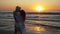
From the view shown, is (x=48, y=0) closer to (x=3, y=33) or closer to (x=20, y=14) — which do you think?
(x=3, y=33)

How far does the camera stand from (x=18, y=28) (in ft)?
22.5

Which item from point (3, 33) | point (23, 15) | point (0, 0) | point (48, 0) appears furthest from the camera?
point (48, 0)

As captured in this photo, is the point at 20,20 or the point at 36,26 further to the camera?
the point at 36,26

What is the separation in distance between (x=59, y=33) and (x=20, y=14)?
3828 millimetres

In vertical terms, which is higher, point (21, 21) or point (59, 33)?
point (21, 21)

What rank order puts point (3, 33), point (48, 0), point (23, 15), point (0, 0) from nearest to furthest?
point (23, 15) → point (3, 33) → point (0, 0) → point (48, 0)

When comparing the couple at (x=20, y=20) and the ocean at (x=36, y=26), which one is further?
the ocean at (x=36, y=26)

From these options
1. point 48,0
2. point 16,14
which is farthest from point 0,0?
point 16,14

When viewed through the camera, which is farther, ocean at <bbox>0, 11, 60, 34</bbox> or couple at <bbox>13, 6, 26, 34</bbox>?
ocean at <bbox>0, 11, 60, 34</bbox>

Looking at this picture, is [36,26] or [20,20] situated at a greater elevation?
[20,20]

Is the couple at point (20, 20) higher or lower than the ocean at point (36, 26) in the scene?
higher

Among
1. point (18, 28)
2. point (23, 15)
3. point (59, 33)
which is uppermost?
point (23, 15)

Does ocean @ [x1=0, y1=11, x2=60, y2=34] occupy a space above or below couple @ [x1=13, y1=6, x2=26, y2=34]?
below

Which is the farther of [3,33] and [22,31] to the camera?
[3,33]
